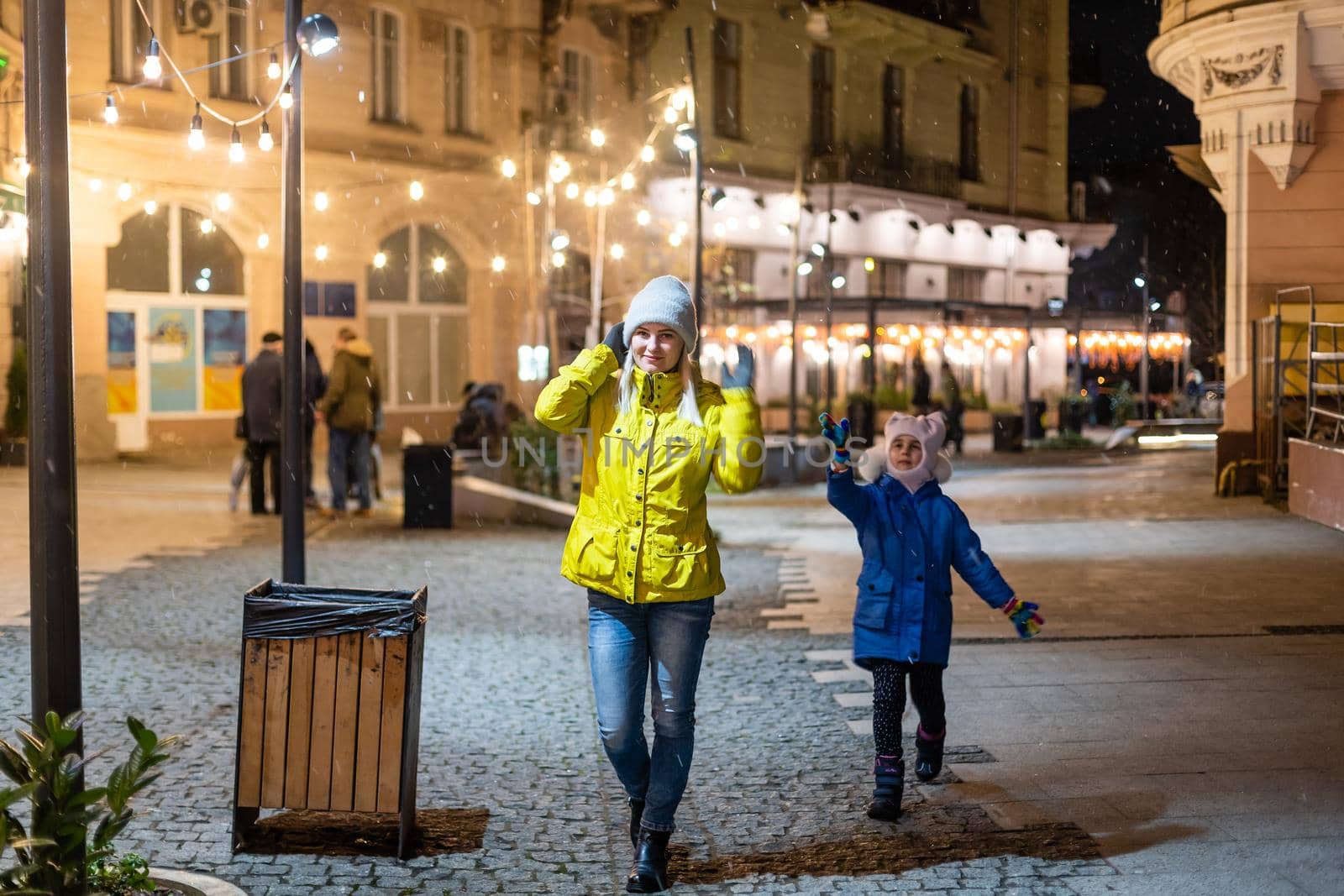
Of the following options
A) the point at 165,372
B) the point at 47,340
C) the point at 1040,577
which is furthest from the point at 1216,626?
the point at 165,372

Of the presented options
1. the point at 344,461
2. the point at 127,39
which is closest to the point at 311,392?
the point at 344,461

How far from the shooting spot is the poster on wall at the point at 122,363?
82.9ft

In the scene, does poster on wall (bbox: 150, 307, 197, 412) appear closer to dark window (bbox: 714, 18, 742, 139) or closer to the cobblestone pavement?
the cobblestone pavement

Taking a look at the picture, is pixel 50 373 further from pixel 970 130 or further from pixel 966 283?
pixel 970 130

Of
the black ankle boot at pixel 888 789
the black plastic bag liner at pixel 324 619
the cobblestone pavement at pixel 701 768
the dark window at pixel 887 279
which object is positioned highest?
the dark window at pixel 887 279

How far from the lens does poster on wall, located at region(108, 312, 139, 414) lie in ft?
82.9

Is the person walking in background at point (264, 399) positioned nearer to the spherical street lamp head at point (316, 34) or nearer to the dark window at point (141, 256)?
the spherical street lamp head at point (316, 34)

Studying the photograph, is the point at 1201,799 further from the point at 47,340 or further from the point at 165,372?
the point at 165,372

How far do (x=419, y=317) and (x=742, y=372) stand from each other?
86.0 ft

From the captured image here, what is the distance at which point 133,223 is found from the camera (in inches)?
1023

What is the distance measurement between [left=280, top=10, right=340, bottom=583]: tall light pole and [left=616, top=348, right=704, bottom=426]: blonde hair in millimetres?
4662

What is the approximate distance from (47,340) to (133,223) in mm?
22839

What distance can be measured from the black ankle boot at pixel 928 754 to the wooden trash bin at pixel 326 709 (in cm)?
208

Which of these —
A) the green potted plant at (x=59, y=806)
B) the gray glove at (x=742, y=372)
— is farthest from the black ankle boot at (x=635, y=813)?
the green potted plant at (x=59, y=806)
